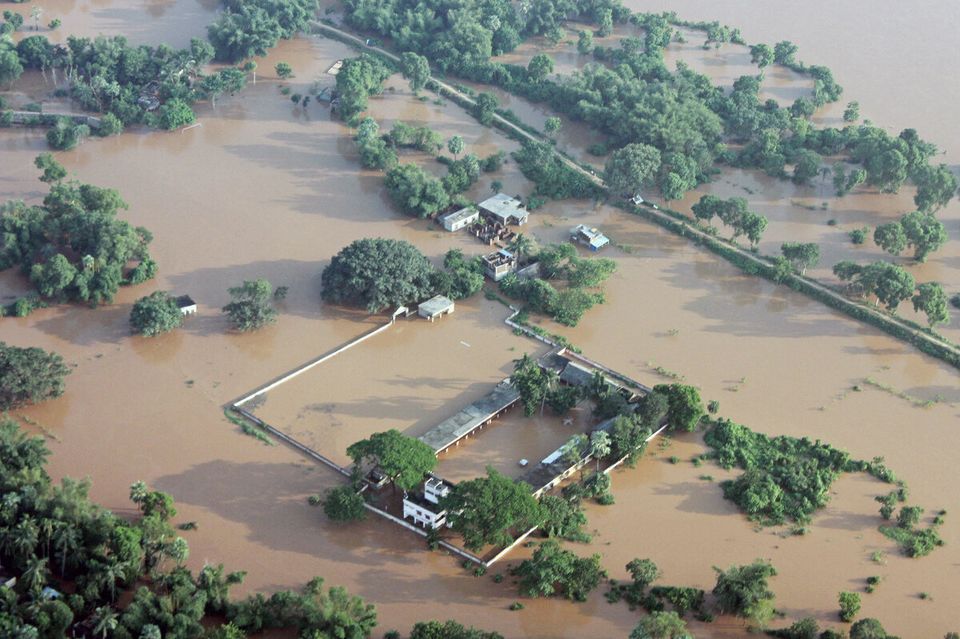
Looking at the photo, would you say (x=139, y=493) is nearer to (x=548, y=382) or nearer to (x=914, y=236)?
(x=548, y=382)

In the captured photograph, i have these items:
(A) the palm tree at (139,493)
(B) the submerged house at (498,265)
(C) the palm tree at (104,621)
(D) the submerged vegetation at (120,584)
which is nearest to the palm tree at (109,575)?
(D) the submerged vegetation at (120,584)

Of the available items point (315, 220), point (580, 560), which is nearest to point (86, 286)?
point (315, 220)

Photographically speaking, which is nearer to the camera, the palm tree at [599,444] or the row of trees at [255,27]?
the palm tree at [599,444]

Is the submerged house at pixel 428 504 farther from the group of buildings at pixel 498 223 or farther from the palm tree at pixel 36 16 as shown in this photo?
the palm tree at pixel 36 16

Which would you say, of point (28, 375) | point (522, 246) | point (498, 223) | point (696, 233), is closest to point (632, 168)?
point (696, 233)

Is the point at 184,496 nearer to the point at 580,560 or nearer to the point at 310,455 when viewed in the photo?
the point at 310,455
